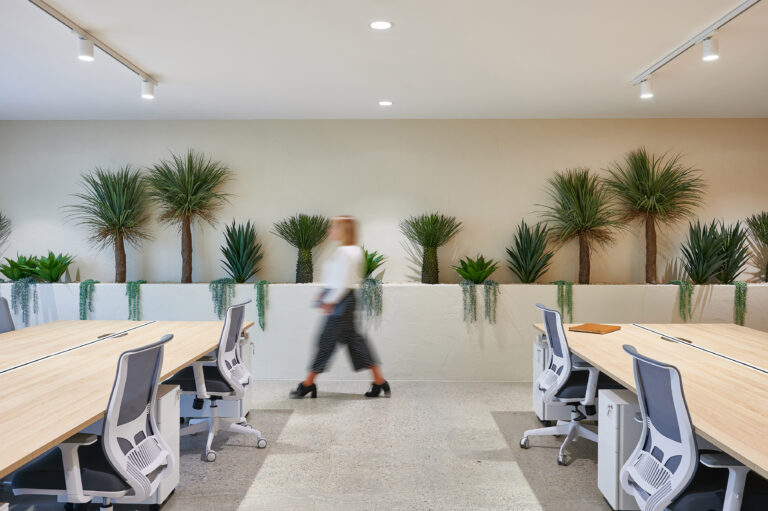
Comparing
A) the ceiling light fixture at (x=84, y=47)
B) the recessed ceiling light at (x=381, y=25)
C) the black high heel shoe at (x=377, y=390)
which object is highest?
the recessed ceiling light at (x=381, y=25)

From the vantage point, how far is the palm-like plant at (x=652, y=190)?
5.82m

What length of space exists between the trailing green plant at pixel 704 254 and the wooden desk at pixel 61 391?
4908 millimetres

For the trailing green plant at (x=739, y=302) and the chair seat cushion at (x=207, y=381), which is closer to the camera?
the chair seat cushion at (x=207, y=381)

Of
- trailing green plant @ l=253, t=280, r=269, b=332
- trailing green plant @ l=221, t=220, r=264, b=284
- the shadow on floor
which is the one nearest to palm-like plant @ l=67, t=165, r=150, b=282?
trailing green plant @ l=221, t=220, r=264, b=284

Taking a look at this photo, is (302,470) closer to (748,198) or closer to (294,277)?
(294,277)

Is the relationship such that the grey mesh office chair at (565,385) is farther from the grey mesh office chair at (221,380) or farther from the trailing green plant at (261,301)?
the trailing green plant at (261,301)

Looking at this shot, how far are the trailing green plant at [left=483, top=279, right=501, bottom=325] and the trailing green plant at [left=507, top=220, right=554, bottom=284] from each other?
1.65ft

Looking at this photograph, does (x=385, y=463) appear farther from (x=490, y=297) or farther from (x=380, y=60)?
(x=380, y=60)

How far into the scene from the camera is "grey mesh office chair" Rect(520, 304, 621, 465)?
3400 mm

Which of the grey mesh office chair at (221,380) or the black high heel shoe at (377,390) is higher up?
the grey mesh office chair at (221,380)

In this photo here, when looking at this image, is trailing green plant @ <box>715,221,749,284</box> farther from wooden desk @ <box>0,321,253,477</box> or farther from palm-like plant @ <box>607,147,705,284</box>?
wooden desk @ <box>0,321,253,477</box>

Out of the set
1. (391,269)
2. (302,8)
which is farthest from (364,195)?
(302,8)

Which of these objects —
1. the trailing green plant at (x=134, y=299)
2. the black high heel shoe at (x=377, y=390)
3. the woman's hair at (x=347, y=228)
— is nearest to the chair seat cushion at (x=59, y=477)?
the woman's hair at (x=347, y=228)

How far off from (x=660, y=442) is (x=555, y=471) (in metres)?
1.34
